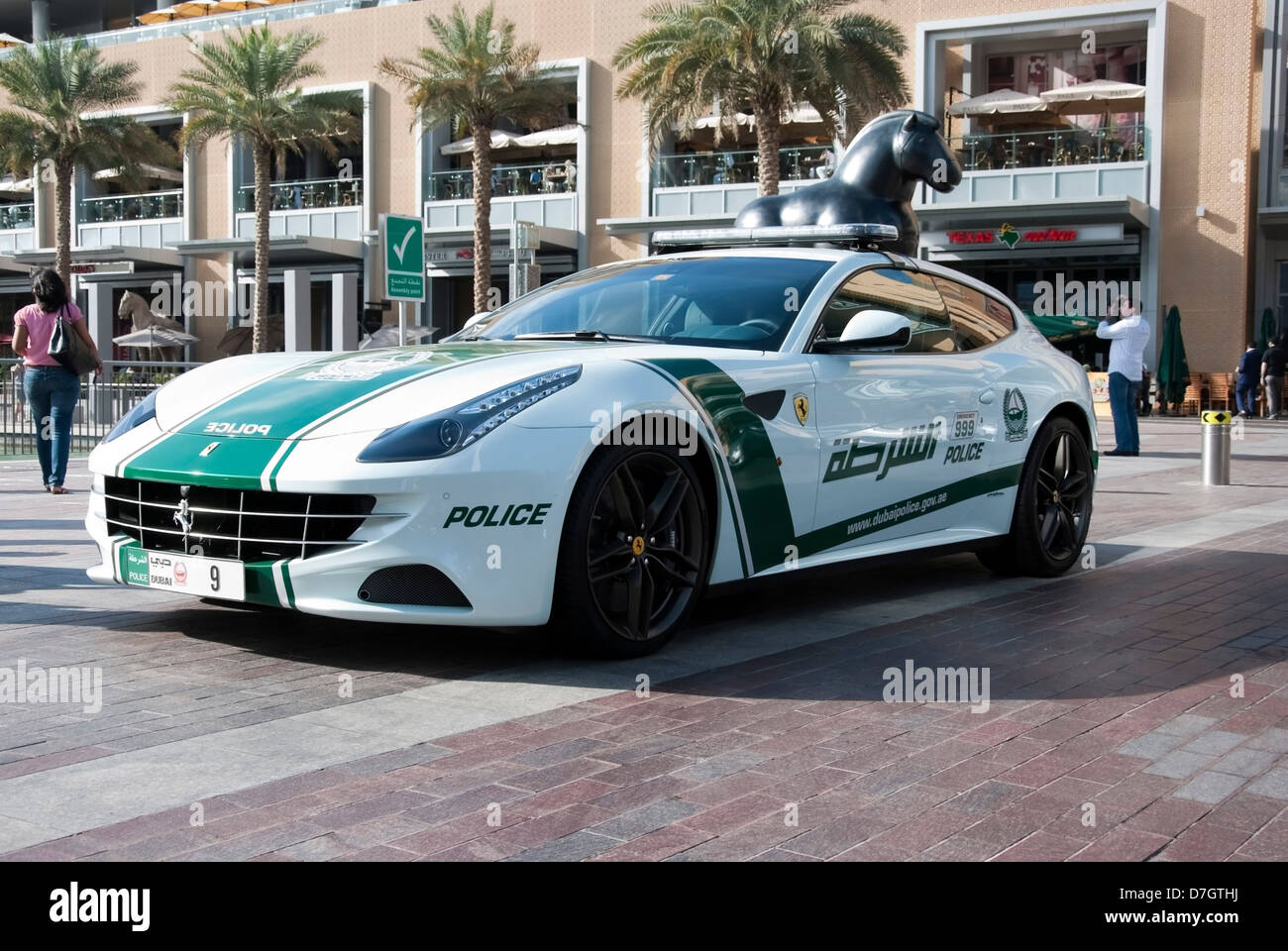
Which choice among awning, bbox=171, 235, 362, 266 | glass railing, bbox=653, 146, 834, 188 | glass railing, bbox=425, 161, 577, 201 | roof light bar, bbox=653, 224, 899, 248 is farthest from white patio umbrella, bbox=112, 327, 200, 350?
roof light bar, bbox=653, 224, 899, 248

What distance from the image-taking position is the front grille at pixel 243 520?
4.48m

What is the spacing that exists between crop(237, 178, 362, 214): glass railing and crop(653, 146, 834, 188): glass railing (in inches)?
406

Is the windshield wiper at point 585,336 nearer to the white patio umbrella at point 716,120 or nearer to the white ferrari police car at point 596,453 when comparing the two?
the white ferrari police car at point 596,453

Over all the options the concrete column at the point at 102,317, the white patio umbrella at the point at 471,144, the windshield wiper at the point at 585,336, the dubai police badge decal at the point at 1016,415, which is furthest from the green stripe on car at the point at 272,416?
the white patio umbrella at the point at 471,144

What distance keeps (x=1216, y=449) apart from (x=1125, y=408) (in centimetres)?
297

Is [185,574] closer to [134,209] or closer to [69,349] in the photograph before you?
[69,349]

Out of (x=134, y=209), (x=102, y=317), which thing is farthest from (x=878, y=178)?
(x=134, y=209)

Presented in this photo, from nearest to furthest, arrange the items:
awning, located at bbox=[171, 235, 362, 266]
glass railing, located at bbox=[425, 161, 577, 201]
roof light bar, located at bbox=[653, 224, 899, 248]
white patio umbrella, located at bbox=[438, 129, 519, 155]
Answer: roof light bar, located at bbox=[653, 224, 899, 248] < white patio umbrella, located at bbox=[438, 129, 519, 155] < glass railing, located at bbox=[425, 161, 577, 201] < awning, located at bbox=[171, 235, 362, 266]

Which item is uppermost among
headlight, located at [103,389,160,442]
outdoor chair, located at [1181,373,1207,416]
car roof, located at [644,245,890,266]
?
car roof, located at [644,245,890,266]

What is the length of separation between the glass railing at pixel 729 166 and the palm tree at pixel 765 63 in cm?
370

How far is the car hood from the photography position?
4605 millimetres

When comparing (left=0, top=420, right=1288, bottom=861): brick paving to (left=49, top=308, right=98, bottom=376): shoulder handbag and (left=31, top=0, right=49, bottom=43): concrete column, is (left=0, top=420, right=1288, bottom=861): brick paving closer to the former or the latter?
(left=49, top=308, right=98, bottom=376): shoulder handbag
